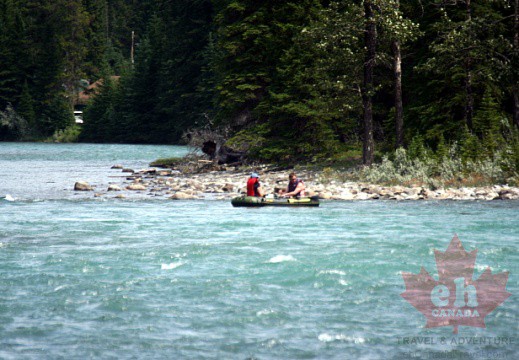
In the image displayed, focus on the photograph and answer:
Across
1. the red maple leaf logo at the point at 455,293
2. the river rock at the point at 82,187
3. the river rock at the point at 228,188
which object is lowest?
the red maple leaf logo at the point at 455,293

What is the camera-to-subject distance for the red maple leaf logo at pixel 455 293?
371 inches

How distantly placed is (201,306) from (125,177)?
22226mm

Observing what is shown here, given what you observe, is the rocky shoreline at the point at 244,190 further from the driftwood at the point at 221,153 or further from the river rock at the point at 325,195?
the driftwood at the point at 221,153

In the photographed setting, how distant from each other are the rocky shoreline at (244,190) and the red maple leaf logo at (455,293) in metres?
8.41

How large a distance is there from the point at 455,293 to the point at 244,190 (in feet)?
47.3

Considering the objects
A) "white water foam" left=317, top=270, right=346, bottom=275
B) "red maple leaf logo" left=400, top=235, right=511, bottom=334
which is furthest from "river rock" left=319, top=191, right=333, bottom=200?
"white water foam" left=317, top=270, right=346, bottom=275

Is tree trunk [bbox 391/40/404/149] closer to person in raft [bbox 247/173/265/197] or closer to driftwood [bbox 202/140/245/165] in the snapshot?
person in raft [bbox 247/173/265/197]

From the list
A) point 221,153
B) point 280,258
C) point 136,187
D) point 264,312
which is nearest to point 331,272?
point 280,258

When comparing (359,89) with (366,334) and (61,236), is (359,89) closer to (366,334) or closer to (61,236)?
(61,236)

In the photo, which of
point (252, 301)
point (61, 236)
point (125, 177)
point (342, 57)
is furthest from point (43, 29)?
point (252, 301)

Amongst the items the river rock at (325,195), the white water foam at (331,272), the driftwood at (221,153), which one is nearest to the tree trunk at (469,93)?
the river rock at (325,195)

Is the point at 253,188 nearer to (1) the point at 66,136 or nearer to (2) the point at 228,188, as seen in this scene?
(2) the point at 228,188

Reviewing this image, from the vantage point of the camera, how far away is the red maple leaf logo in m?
9.41

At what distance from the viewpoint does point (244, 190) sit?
24547mm
